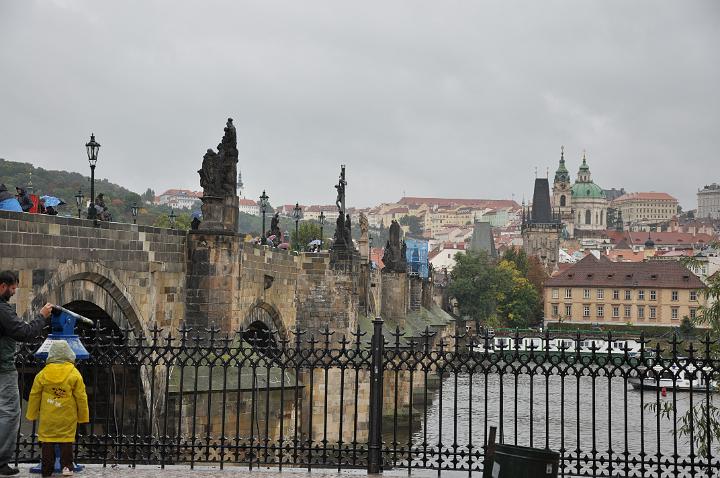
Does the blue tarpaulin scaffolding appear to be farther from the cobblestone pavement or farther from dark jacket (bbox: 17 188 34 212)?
the cobblestone pavement

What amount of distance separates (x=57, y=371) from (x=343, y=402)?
24.1 feet

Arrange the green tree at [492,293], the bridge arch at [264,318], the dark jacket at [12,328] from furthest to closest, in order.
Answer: the green tree at [492,293], the bridge arch at [264,318], the dark jacket at [12,328]

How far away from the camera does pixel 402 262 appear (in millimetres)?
61031

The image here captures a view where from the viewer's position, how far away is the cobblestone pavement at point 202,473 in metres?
10.5

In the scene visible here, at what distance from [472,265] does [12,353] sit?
3839 inches

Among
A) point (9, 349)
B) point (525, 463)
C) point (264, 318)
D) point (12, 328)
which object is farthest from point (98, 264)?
point (264, 318)

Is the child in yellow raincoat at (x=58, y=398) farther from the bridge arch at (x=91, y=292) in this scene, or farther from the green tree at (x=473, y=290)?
the green tree at (x=473, y=290)

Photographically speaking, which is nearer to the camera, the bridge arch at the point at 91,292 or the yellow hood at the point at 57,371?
the yellow hood at the point at 57,371

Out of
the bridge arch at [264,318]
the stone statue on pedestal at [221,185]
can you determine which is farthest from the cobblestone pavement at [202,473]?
the bridge arch at [264,318]

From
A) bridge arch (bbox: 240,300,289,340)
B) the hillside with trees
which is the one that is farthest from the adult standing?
the hillside with trees

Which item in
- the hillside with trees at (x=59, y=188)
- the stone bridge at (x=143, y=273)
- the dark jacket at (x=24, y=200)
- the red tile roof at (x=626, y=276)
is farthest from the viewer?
the red tile roof at (x=626, y=276)

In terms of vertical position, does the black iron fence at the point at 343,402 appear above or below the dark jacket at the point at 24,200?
below

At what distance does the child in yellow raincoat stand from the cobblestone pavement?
0.84m

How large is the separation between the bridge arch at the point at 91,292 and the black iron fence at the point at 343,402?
1.61 ft
